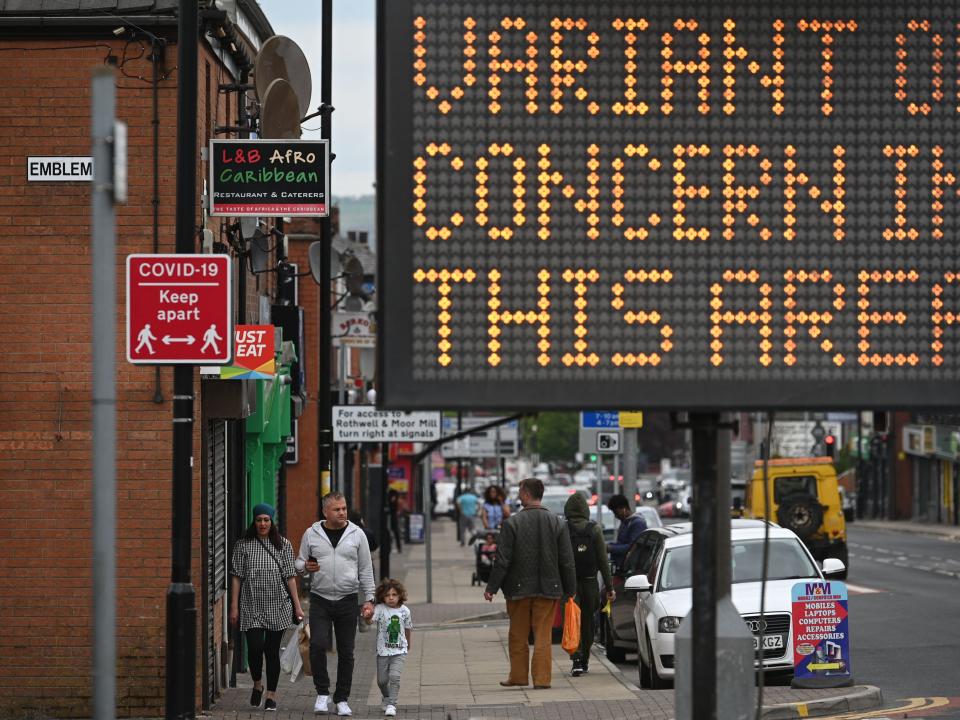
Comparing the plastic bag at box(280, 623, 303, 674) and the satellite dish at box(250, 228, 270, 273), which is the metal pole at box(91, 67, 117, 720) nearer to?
the plastic bag at box(280, 623, 303, 674)

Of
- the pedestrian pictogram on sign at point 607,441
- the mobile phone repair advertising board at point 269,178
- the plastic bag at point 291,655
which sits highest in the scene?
the mobile phone repair advertising board at point 269,178

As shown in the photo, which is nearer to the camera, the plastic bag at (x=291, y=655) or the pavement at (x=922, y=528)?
the plastic bag at (x=291, y=655)

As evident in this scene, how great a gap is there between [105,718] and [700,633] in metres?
2.49

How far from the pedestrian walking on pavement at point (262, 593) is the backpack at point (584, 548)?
3744 mm

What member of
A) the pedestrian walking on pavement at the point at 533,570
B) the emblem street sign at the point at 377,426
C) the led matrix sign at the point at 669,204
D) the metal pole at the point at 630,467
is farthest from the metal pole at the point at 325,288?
the led matrix sign at the point at 669,204

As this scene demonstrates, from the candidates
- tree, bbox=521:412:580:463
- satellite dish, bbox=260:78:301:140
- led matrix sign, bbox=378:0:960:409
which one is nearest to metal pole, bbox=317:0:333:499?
satellite dish, bbox=260:78:301:140

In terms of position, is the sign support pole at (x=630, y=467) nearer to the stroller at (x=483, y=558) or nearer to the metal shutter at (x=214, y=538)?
the stroller at (x=483, y=558)

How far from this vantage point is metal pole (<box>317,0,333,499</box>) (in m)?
20.0

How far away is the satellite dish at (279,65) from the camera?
52.1ft

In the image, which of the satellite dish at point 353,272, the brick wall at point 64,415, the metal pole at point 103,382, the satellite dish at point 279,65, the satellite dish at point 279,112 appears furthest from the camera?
the satellite dish at point 353,272

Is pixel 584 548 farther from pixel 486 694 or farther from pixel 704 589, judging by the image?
pixel 704 589

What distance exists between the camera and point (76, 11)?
1338cm

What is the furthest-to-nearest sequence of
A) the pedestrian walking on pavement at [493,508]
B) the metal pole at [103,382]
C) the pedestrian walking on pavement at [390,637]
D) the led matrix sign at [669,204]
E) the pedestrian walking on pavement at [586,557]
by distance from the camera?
the pedestrian walking on pavement at [493,508]
the pedestrian walking on pavement at [586,557]
the pedestrian walking on pavement at [390,637]
the led matrix sign at [669,204]
the metal pole at [103,382]

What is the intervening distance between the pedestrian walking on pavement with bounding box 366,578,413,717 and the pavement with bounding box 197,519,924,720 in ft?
Answer: 0.99
